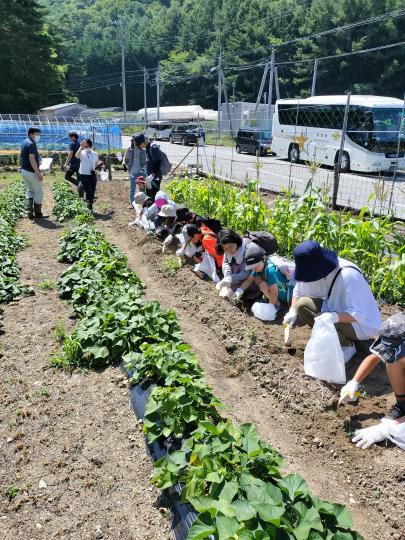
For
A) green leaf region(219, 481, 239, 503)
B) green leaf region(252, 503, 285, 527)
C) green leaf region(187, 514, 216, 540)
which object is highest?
green leaf region(252, 503, 285, 527)

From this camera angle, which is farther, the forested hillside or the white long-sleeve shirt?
the forested hillside

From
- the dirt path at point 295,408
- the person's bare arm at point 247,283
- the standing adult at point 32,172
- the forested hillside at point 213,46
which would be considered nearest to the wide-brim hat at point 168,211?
the dirt path at point 295,408

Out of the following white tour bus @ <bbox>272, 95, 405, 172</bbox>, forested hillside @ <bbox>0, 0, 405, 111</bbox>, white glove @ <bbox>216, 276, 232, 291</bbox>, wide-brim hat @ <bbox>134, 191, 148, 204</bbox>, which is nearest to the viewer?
white glove @ <bbox>216, 276, 232, 291</bbox>

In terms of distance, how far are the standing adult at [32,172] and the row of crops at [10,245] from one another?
1.32 feet

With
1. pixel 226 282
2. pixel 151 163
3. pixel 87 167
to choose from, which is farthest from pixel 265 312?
pixel 87 167

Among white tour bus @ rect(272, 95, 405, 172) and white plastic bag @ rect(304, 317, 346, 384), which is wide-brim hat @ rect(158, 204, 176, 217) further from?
white tour bus @ rect(272, 95, 405, 172)

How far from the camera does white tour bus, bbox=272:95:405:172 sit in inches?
656

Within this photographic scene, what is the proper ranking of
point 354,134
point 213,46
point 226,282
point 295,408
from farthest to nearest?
point 213,46 < point 354,134 < point 226,282 < point 295,408

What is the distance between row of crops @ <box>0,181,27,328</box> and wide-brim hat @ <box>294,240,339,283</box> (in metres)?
3.60

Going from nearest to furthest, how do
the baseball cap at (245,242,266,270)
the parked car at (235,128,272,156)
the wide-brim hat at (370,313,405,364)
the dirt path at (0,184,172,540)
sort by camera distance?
1. the dirt path at (0,184,172,540)
2. the wide-brim hat at (370,313,405,364)
3. the baseball cap at (245,242,266,270)
4. the parked car at (235,128,272,156)

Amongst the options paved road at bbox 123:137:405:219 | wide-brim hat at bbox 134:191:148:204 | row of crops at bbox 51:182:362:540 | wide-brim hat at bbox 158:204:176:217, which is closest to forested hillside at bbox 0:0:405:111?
paved road at bbox 123:137:405:219

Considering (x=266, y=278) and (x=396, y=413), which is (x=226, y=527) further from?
(x=266, y=278)

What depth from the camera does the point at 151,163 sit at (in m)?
9.34

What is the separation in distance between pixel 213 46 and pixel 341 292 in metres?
78.3
